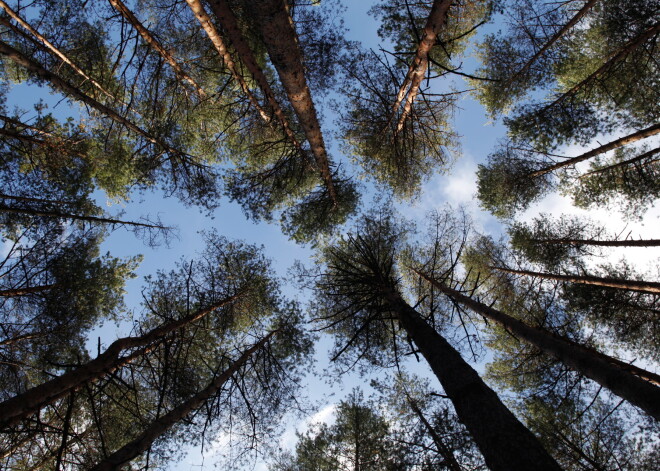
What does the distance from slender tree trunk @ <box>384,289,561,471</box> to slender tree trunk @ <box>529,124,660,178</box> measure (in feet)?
21.7

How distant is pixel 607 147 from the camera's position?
7.64 meters

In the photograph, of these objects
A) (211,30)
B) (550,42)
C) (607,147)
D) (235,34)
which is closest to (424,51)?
(235,34)

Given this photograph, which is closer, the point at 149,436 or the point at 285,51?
the point at 149,436

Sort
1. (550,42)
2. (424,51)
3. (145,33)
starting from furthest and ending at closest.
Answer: (550,42), (145,33), (424,51)

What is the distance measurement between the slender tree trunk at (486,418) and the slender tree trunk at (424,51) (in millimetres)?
3403

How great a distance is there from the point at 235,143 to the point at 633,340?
12.2 metres

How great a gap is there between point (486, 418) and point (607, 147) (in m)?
7.98

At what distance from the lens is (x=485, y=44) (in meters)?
10.7

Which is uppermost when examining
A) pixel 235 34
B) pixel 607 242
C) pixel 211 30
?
pixel 211 30

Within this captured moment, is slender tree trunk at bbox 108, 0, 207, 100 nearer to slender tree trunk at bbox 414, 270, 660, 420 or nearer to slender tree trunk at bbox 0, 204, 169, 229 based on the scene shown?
slender tree trunk at bbox 0, 204, 169, 229

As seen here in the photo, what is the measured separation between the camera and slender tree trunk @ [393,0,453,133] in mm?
3865

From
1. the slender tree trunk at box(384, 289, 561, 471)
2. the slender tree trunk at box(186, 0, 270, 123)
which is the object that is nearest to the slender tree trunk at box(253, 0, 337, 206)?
the slender tree trunk at box(186, 0, 270, 123)

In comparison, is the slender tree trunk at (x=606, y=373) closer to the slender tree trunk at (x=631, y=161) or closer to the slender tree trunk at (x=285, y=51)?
the slender tree trunk at (x=285, y=51)

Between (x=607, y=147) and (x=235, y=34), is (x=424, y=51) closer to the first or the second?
(x=235, y=34)
